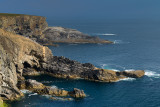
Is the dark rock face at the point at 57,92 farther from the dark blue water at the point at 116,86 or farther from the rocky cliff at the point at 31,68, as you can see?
the dark blue water at the point at 116,86

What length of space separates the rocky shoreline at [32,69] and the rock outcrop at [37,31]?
55832mm

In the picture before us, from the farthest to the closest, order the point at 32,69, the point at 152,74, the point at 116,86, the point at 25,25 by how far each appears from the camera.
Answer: the point at 25,25
the point at 152,74
the point at 32,69
the point at 116,86

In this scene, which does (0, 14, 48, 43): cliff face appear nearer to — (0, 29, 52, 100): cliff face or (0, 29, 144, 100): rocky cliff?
(0, 29, 144, 100): rocky cliff

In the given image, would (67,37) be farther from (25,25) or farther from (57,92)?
(57,92)

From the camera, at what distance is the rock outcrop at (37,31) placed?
496 ft

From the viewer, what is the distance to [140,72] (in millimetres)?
98188

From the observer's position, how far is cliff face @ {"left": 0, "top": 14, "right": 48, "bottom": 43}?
14688cm

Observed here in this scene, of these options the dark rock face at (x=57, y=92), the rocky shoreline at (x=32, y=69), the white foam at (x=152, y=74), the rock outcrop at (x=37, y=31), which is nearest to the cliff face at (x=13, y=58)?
the rocky shoreline at (x=32, y=69)

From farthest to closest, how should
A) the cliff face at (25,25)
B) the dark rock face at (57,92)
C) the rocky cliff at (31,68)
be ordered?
the cliff face at (25,25) → the dark rock face at (57,92) → the rocky cliff at (31,68)

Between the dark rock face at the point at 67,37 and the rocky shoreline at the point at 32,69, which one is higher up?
the dark rock face at the point at 67,37

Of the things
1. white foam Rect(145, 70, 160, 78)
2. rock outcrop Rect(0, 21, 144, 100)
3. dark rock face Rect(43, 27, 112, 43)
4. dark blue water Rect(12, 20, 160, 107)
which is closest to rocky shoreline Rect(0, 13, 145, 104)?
rock outcrop Rect(0, 21, 144, 100)

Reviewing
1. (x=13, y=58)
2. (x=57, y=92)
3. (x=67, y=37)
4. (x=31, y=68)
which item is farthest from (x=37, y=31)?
(x=57, y=92)

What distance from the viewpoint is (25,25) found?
16438 centimetres

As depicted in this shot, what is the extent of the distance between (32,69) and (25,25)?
72.9 metres
